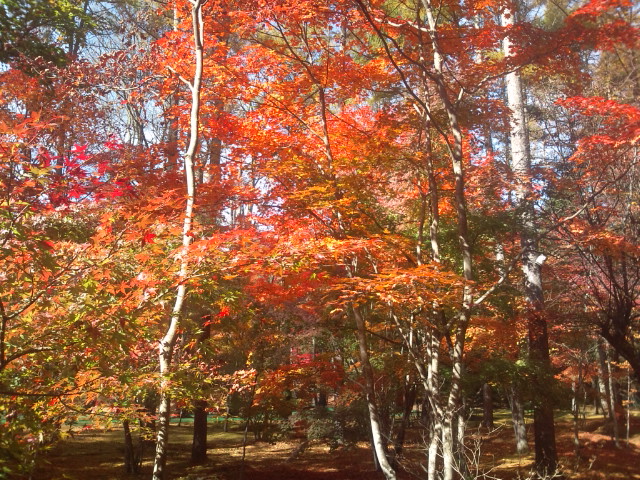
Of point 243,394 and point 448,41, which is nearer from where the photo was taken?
point 448,41

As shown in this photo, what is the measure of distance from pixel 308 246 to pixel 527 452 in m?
11.8

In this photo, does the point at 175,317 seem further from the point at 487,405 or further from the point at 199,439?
the point at 487,405

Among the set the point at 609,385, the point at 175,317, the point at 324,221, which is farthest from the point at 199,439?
the point at 609,385

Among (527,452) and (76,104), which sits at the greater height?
(76,104)

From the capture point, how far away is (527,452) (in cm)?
1375

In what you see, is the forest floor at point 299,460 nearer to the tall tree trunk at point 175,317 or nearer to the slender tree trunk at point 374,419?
the slender tree trunk at point 374,419

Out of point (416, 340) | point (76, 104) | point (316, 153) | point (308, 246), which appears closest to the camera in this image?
point (308, 246)

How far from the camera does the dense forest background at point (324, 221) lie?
14.5ft

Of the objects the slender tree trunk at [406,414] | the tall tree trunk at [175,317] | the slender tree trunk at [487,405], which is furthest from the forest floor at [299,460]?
the tall tree trunk at [175,317]

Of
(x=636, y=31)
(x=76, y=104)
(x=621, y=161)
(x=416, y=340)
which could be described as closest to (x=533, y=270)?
(x=621, y=161)

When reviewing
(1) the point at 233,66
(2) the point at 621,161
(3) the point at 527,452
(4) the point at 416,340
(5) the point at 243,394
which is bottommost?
(3) the point at 527,452

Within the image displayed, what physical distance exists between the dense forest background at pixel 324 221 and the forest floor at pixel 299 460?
32.5 inches

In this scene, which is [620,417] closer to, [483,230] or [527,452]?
[527,452]

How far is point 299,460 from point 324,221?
842 centimetres
